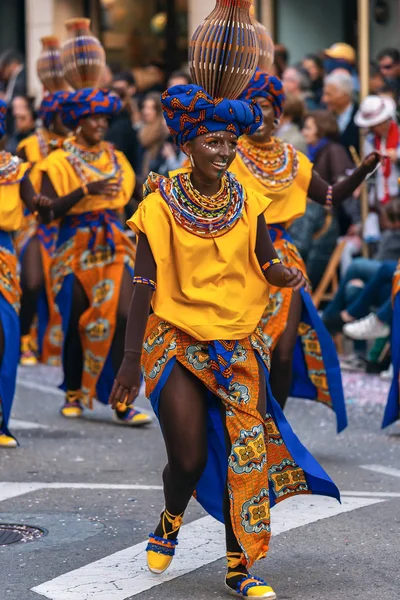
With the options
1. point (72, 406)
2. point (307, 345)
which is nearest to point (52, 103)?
point (72, 406)

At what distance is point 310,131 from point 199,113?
24.6ft

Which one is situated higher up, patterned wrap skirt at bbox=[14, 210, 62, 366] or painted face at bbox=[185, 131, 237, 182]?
painted face at bbox=[185, 131, 237, 182]

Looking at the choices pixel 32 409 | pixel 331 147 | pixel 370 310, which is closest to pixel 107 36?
pixel 331 147

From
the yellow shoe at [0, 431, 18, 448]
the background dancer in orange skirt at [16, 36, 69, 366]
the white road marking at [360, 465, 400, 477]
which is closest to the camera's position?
the white road marking at [360, 465, 400, 477]

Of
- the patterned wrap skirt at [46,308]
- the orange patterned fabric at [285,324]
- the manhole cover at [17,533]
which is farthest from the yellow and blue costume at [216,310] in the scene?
the patterned wrap skirt at [46,308]

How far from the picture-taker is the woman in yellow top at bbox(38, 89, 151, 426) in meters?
9.55

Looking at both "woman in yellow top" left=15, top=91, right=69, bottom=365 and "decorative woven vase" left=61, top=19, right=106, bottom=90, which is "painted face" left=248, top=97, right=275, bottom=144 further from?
"woman in yellow top" left=15, top=91, right=69, bottom=365

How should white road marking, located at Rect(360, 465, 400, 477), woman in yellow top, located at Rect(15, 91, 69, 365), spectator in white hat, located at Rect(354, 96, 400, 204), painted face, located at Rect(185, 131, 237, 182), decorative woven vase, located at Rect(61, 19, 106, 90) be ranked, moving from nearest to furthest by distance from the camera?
painted face, located at Rect(185, 131, 237, 182), white road marking, located at Rect(360, 465, 400, 477), decorative woven vase, located at Rect(61, 19, 106, 90), woman in yellow top, located at Rect(15, 91, 69, 365), spectator in white hat, located at Rect(354, 96, 400, 204)

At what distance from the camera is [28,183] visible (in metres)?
9.02

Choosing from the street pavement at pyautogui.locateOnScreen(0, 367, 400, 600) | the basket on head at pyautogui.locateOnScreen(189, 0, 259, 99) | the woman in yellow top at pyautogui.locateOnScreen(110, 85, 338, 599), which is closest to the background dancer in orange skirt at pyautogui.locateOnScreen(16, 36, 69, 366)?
the street pavement at pyautogui.locateOnScreen(0, 367, 400, 600)

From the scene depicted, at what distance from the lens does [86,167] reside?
9625 millimetres

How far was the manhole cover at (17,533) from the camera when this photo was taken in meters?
6.56

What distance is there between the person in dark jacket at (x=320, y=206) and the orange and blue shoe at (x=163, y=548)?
7.13 m

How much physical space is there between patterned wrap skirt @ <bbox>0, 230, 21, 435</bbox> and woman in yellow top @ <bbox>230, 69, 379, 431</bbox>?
1.56 metres
